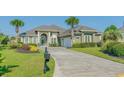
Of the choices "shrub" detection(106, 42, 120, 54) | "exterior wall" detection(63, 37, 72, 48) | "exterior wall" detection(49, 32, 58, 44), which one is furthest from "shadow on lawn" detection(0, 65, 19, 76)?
"shrub" detection(106, 42, 120, 54)

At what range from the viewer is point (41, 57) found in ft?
64.6

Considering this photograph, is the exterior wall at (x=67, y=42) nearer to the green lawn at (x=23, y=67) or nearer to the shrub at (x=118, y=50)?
the green lawn at (x=23, y=67)

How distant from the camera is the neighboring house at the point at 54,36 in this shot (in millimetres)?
19266

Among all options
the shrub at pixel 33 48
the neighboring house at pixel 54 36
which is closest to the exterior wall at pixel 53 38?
the neighboring house at pixel 54 36

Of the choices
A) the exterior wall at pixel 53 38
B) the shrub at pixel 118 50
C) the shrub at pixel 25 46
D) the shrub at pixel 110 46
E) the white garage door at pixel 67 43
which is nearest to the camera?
the shrub at pixel 25 46

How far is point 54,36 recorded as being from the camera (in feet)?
77.6

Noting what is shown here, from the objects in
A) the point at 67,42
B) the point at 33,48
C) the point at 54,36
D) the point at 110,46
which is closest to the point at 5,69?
the point at 33,48

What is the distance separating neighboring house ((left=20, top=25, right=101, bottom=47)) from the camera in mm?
19266

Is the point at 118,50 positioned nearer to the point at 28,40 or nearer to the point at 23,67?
the point at 28,40

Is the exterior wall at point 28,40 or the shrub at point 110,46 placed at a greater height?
the exterior wall at point 28,40

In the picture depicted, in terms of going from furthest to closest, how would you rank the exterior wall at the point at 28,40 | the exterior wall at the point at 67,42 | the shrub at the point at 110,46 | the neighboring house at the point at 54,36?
the exterior wall at the point at 67,42
the shrub at the point at 110,46
the neighboring house at the point at 54,36
the exterior wall at the point at 28,40
